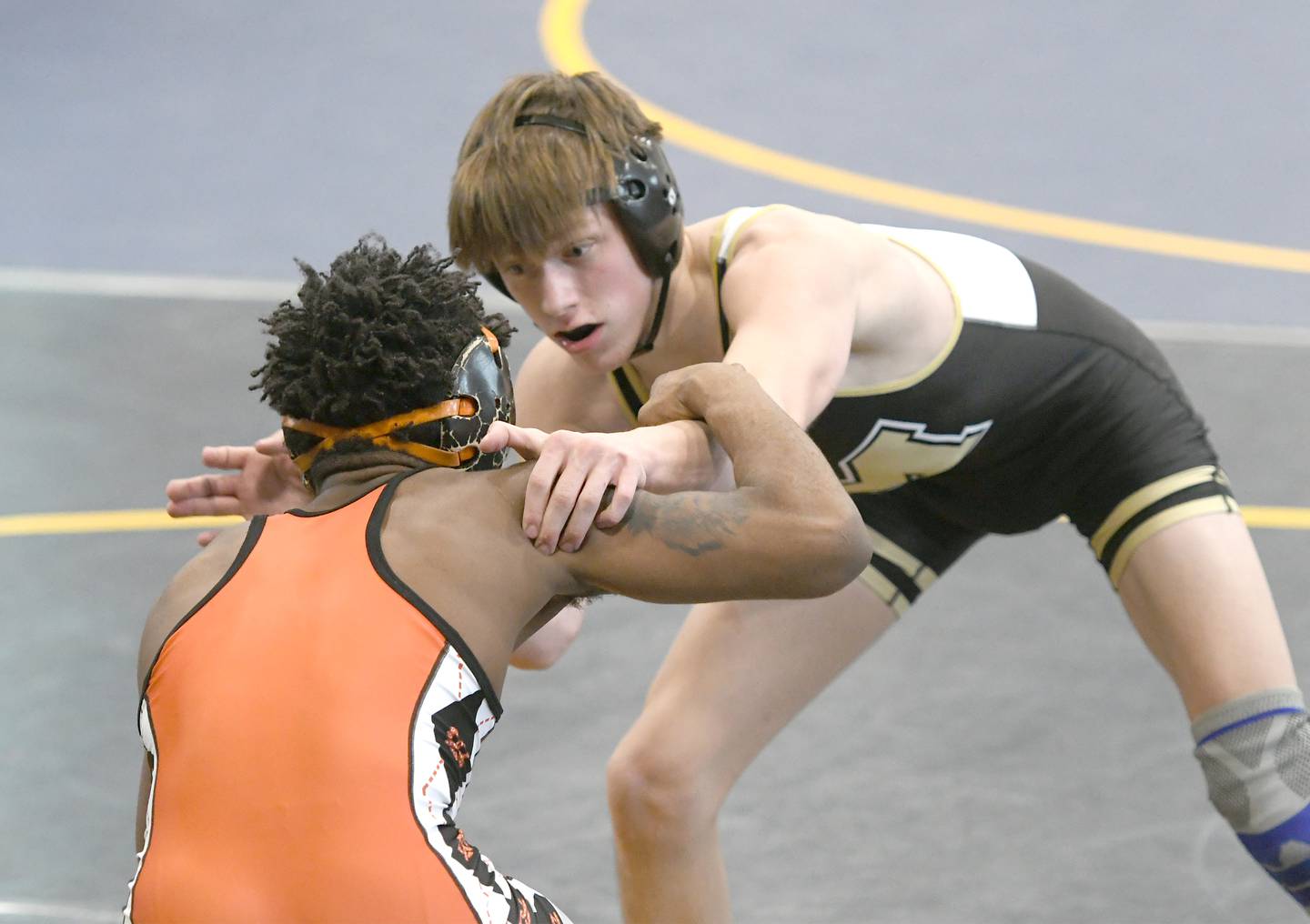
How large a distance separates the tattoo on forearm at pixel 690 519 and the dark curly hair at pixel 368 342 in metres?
0.32

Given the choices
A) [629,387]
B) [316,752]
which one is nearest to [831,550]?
[316,752]

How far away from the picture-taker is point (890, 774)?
475cm

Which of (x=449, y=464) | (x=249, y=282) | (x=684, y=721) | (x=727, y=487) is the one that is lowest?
(x=249, y=282)

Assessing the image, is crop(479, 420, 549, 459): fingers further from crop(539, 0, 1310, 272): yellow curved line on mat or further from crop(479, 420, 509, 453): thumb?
crop(539, 0, 1310, 272): yellow curved line on mat

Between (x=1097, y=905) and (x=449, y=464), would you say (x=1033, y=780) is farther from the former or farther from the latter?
(x=449, y=464)

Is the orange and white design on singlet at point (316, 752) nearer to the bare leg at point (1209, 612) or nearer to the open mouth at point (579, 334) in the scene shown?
the open mouth at point (579, 334)

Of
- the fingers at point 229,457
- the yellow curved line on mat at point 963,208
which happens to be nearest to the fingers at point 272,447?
the fingers at point 229,457

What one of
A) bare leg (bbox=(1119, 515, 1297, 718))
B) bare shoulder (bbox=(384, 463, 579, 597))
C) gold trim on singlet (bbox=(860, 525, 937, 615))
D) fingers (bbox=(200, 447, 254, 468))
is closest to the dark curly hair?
bare shoulder (bbox=(384, 463, 579, 597))

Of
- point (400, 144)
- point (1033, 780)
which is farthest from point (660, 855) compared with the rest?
point (400, 144)

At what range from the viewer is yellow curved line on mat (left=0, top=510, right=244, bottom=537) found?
230 inches

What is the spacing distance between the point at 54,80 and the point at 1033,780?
6728 millimetres

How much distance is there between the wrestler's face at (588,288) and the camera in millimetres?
3275

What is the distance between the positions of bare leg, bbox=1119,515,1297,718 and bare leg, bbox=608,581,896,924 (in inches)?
24.1

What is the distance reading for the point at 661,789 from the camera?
141 inches
